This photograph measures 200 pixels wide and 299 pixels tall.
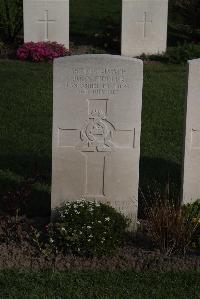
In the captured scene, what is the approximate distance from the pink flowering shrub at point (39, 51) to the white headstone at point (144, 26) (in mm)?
1506

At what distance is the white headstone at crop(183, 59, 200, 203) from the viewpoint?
21.6 feet

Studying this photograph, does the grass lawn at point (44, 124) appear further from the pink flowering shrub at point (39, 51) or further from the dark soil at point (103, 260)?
the dark soil at point (103, 260)

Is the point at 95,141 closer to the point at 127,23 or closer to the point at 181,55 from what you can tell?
the point at 181,55

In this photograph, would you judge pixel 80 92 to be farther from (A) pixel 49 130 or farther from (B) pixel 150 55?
(B) pixel 150 55

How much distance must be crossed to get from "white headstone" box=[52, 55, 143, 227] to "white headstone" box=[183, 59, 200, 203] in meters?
0.47

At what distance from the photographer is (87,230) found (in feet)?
20.4

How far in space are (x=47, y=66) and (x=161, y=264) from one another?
822cm

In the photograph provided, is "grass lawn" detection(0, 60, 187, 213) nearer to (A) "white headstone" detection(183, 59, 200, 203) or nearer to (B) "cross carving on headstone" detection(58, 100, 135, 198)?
(B) "cross carving on headstone" detection(58, 100, 135, 198)

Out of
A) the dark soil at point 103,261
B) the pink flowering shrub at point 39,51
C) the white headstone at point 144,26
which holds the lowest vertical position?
the dark soil at point 103,261

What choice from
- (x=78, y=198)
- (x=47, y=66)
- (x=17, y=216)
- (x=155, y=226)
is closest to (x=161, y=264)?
(x=155, y=226)

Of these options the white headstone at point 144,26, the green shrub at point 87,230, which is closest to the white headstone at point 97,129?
the green shrub at point 87,230

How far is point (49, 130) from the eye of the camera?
10203 mm

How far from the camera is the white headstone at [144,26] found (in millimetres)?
15023

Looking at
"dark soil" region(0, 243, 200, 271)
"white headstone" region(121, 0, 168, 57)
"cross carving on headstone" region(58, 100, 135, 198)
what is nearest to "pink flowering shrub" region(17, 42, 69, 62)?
"white headstone" region(121, 0, 168, 57)
